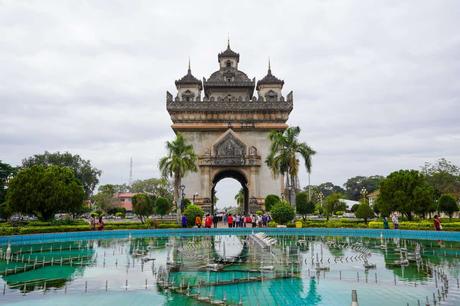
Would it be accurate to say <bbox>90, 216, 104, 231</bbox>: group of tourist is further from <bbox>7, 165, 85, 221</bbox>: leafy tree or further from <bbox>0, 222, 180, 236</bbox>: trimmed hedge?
<bbox>7, 165, 85, 221</bbox>: leafy tree

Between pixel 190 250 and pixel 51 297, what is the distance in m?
9.41

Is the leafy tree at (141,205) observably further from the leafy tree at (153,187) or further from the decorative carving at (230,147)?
the leafy tree at (153,187)

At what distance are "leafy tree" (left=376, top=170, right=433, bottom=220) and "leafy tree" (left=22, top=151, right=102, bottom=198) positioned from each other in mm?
50197

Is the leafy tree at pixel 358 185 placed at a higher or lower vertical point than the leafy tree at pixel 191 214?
higher

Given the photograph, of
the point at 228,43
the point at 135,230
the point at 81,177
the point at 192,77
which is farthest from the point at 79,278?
the point at 81,177

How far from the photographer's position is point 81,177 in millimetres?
70625

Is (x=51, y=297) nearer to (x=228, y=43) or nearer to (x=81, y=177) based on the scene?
(x=228, y=43)

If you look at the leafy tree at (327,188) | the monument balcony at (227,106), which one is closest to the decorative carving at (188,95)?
the monument balcony at (227,106)

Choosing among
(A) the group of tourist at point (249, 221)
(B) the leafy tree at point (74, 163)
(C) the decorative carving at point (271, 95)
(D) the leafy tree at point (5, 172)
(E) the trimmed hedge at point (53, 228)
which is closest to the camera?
(E) the trimmed hedge at point (53, 228)

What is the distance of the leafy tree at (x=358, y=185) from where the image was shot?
107625 millimetres

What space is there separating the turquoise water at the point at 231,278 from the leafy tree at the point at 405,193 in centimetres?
1613

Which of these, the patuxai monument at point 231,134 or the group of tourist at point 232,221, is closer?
the group of tourist at point 232,221

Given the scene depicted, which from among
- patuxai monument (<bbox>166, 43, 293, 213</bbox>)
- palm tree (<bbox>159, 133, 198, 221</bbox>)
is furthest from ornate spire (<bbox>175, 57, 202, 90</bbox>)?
palm tree (<bbox>159, 133, 198, 221</bbox>)

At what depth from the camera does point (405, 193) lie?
33.4 meters
